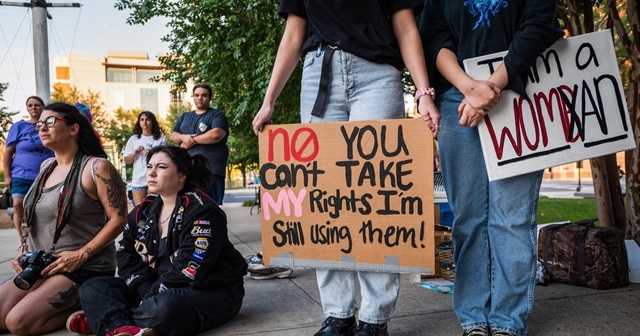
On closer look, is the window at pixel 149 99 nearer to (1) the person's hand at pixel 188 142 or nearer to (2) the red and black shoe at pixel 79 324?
(1) the person's hand at pixel 188 142

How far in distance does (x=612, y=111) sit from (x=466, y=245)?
0.87 meters

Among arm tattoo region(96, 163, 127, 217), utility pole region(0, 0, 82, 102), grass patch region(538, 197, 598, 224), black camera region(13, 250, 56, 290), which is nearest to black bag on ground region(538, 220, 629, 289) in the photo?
arm tattoo region(96, 163, 127, 217)

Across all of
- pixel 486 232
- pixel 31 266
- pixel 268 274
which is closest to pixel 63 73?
pixel 268 274

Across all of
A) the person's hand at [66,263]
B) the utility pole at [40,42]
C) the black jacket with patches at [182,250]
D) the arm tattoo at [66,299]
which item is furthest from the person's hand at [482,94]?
the utility pole at [40,42]

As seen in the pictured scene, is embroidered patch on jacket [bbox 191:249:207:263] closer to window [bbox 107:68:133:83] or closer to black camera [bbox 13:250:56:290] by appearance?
black camera [bbox 13:250:56:290]

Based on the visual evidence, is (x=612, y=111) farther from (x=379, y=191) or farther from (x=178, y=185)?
(x=178, y=185)

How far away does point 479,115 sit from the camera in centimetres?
230

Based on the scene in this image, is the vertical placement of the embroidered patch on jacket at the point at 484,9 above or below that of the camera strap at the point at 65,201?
above

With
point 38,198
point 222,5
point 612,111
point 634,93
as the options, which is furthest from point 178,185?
point 222,5

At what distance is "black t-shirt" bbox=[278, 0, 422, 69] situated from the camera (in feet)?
7.92

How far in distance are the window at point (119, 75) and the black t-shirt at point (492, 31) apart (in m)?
69.7

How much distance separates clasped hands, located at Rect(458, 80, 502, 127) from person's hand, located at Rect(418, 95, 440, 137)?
0.11m

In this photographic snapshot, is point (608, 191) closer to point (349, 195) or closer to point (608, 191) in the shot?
point (608, 191)

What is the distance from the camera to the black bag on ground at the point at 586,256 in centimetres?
342
